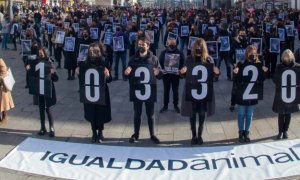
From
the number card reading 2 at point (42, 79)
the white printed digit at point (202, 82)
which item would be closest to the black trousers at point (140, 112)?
the white printed digit at point (202, 82)

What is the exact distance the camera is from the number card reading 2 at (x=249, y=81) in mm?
9297

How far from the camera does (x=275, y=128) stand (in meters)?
10.4

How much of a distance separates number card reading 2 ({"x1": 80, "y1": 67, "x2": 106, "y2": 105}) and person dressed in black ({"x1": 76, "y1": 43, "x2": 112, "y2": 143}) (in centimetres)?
8

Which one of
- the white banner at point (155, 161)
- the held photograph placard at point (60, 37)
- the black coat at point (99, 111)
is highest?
the held photograph placard at point (60, 37)

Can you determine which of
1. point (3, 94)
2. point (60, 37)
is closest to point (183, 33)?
point (60, 37)

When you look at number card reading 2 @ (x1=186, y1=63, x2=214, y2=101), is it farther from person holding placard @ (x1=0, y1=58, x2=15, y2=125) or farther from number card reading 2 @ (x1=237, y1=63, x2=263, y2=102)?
person holding placard @ (x1=0, y1=58, x2=15, y2=125)

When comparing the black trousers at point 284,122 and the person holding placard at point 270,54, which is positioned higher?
the person holding placard at point 270,54

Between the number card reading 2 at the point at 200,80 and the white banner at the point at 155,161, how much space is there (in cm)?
98

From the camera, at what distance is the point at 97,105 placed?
373 inches

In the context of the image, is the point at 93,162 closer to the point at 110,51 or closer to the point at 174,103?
the point at 174,103

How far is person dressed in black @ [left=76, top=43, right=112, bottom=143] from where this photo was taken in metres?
9.33

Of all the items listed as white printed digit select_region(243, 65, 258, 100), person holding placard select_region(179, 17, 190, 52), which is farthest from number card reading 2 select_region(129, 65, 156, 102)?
person holding placard select_region(179, 17, 190, 52)

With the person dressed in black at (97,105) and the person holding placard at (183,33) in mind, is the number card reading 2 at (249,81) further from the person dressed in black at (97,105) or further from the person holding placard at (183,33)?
the person holding placard at (183,33)

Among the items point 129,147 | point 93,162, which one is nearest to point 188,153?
point 129,147
